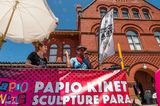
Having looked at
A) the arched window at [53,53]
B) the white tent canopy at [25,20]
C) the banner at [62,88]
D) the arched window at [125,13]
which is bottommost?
the banner at [62,88]

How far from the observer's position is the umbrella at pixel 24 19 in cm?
585

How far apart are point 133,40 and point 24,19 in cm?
1541

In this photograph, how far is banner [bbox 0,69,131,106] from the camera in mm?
4148

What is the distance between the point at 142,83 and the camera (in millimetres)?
19438

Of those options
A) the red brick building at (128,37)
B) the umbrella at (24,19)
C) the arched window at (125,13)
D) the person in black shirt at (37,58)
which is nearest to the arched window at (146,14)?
the red brick building at (128,37)

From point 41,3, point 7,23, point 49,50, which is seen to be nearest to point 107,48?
point 41,3

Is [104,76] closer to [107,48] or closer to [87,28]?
[107,48]

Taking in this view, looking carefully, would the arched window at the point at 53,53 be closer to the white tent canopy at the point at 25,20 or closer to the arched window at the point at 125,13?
the arched window at the point at 125,13

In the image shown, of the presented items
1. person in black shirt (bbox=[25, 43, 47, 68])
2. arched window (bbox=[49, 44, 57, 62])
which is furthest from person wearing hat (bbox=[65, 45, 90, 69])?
arched window (bbox=[49, 44, 57, 62])

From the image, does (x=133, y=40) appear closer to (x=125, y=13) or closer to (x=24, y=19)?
(x=125, y=13)

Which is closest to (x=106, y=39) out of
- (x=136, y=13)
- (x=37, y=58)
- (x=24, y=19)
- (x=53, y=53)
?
(x=24, y=19)

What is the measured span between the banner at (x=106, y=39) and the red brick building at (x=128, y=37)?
766cm

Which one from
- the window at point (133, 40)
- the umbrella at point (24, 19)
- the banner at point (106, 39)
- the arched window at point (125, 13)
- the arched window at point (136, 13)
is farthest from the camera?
the arched window at point (136, 13)

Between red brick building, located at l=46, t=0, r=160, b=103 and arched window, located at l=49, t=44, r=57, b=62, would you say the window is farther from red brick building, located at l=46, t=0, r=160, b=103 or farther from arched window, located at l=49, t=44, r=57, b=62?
arched window, located at l=49, t=44, r=57, b=62
